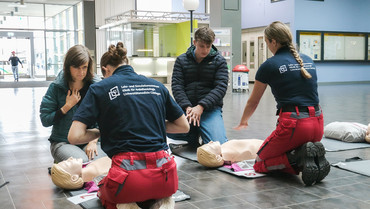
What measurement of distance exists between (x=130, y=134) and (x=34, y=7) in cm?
2424

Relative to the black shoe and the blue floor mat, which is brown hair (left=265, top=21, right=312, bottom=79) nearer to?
the black shoe

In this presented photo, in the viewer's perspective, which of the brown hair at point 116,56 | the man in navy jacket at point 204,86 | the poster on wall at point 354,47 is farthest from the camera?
the poster on wall at point 354,47

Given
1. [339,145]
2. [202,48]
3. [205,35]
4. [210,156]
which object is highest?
[205,35]

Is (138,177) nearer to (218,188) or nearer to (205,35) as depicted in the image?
(218,188)

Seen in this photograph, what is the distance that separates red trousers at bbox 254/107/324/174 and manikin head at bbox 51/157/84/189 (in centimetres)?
166

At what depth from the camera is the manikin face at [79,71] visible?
3.63 meters

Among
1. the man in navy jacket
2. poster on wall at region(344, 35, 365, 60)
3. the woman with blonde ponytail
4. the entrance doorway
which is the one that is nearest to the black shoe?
the woman with blonde ponytail

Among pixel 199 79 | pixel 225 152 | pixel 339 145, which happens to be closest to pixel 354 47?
pixel 339 145

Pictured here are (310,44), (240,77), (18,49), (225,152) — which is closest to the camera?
(225,152)

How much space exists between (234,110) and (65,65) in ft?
20.6

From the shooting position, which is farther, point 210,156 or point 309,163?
point 210,156

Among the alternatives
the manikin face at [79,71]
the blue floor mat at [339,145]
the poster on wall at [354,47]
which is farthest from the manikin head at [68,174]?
the poster on wall at [354,47]

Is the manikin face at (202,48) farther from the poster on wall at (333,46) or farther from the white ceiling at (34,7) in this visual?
the white ceiling at (34,7)

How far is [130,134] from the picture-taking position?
7.95 ft
